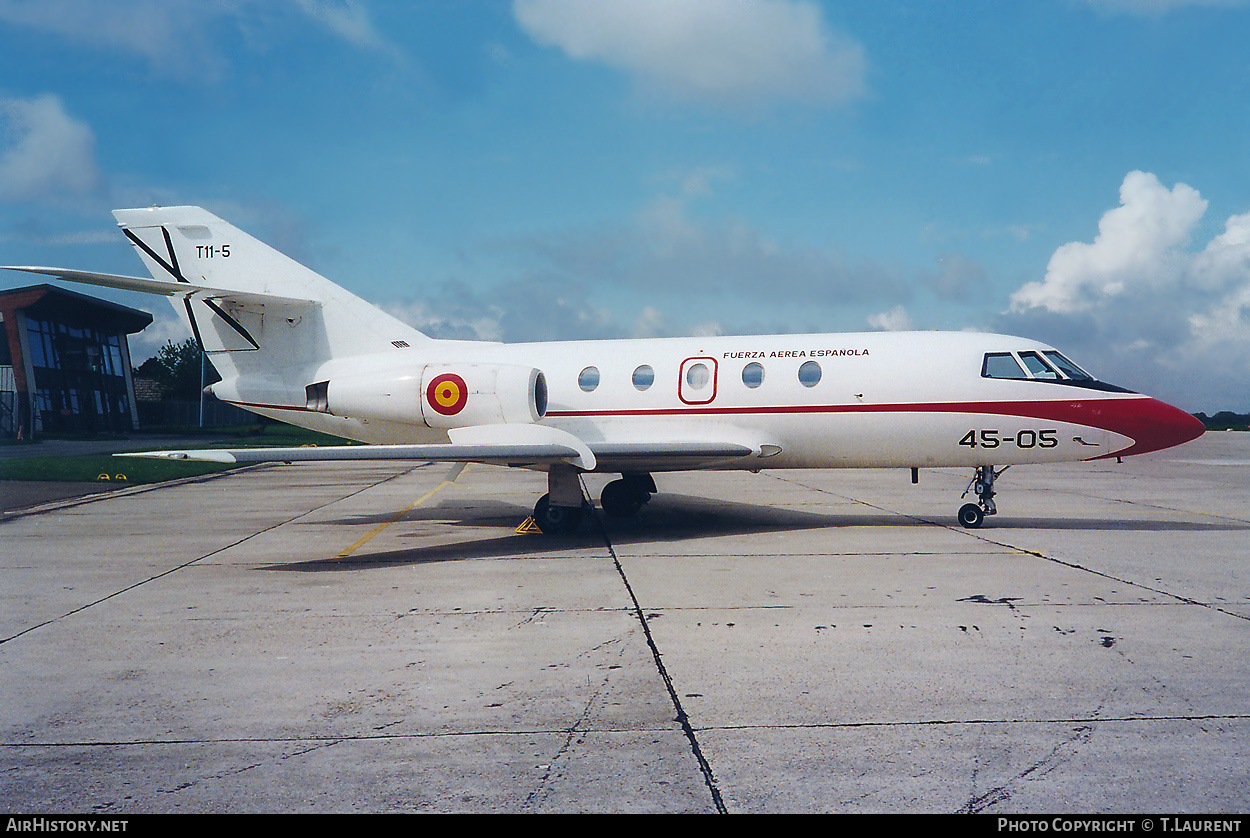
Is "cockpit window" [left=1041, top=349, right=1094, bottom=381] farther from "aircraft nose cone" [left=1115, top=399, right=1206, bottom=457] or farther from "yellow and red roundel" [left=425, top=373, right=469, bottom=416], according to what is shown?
"yellow and red roundel" [left=425, top=373, right=469, bottom=416]

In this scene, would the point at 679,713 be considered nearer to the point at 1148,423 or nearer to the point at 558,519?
the point at 558,519

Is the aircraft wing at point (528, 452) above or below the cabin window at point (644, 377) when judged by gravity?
below

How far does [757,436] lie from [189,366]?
3346 inches

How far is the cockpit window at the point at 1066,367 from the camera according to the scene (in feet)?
41.0

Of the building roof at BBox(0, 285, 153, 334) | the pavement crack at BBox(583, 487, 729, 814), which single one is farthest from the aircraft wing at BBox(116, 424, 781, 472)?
the building roof at BBox(0, 285, 153, 334)

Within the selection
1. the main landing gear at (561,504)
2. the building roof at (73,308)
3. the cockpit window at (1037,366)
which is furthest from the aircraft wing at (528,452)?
the building roof at (73,308)

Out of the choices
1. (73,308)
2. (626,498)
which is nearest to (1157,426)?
(626,498)

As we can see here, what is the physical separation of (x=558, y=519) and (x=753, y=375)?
361 centimetres

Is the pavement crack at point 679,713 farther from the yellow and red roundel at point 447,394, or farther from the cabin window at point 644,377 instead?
the yellow and red roundel at point 447,394

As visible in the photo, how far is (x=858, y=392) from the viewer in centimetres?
1268

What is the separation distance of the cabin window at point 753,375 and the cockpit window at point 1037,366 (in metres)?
3.77

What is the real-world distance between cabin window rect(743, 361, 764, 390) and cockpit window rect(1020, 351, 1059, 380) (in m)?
3.77
